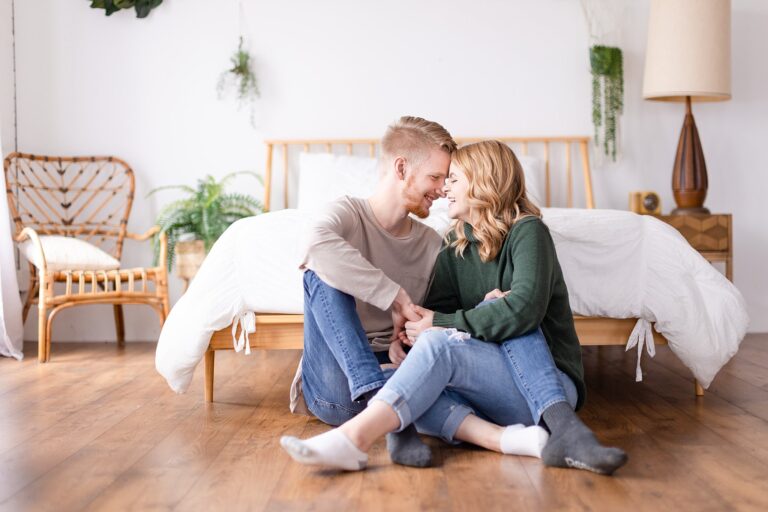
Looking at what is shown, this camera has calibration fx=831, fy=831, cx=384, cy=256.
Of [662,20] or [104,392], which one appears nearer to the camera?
[104,392]

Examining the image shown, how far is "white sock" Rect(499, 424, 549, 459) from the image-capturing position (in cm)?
177

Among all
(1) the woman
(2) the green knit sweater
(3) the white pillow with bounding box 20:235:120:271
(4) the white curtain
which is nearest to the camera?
(1) the woman

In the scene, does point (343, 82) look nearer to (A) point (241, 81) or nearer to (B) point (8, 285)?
(A) point (241, 81)

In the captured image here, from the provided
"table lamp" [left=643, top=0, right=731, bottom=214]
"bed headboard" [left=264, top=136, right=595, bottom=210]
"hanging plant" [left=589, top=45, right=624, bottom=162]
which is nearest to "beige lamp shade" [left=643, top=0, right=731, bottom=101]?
"table lamp" [left=643, top=0, right=731, bottom=214]

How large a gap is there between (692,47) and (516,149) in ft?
3.15

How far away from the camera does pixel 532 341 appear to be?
1.83 meters

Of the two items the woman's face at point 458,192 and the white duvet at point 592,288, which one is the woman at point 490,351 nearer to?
the woman's face at point 458,192

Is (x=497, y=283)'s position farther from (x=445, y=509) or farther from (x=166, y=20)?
(x=166, y=20)

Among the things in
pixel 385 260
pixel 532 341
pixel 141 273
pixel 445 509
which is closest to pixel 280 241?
pixel 385 260

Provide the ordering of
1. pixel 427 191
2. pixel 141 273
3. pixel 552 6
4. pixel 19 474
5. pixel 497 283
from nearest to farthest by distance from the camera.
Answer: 1. pixel 19 474
2. pixel 497 283
3. pixel 427 191
4. pixel 141 273
5. pixel 552 6

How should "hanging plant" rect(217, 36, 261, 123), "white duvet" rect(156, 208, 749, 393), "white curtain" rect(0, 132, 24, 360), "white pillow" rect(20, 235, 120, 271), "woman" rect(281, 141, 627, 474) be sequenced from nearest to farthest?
1. "woman" rect(281, 141, 627, 474)
2. "white duvet" rect(156, 208, 749, 393)
3. "white pillow" rect(20, 235, 120, 271)
4. "white curtain" rect(0, 132, 24, 360)
5. "hanging plant" rect(217, 36, 261, 123)

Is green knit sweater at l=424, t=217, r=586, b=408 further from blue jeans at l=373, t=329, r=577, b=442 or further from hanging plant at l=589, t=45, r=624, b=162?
hanging plant at l=589, t=45, r=624, b=162

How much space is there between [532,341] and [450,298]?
0.32 metres

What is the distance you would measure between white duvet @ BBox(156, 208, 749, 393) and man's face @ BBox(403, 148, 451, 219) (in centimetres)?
43
